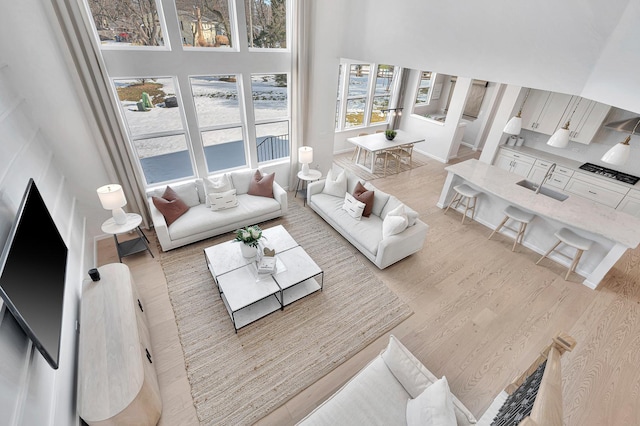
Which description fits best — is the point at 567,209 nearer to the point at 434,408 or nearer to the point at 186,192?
the point at 434,408

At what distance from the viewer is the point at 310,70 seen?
480cm

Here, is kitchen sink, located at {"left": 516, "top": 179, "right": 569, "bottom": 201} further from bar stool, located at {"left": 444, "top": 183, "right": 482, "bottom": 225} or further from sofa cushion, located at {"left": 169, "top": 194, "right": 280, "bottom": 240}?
sofa cushion, located at {"left": 169, "top": 194, "right": 280, "bottom": 240}

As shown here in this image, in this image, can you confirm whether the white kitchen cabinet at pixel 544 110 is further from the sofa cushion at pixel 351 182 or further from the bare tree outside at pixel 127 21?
the bare tree outside at pixel 127 21

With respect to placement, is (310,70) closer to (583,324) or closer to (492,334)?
(492,334)

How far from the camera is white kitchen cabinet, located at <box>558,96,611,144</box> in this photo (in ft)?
15.4

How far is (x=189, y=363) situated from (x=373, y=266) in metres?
2.54

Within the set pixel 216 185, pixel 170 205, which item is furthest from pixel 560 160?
pixel 170 205

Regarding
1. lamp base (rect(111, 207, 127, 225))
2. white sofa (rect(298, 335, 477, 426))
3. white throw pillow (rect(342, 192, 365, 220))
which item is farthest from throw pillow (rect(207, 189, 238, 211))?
white sofa (rect(298, 335, 477, 426))

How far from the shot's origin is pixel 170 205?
160 inches

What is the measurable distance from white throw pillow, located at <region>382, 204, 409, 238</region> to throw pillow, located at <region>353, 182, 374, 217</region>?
49 centimetres

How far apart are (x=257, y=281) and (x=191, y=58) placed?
10.9 feet

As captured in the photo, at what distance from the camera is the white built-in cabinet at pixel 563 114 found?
478cm

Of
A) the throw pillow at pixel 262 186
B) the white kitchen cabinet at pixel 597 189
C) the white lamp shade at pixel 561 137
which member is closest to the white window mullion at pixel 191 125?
the throw pillow at pixel 262 186

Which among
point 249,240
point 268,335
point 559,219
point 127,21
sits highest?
point 127,21
